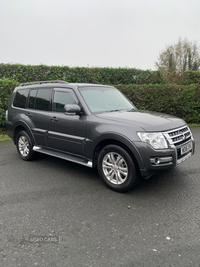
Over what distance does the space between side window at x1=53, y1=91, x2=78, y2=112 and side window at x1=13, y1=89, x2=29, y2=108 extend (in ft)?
3.83

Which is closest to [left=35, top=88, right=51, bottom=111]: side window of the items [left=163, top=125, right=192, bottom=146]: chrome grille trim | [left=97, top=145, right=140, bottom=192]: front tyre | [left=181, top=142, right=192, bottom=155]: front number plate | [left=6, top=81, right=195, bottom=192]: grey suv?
[left=6, top=81, right=195, bottom=192]: grey suv

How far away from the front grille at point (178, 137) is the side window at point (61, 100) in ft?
6.23

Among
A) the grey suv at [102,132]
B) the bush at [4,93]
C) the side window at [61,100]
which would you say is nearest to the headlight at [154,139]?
the grey suv at [102,132]

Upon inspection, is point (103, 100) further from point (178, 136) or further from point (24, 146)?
point (24, 146)

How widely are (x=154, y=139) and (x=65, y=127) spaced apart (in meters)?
1.84

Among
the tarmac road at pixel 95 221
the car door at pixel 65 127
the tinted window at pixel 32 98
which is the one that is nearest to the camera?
the tarmac road at pixel 95 221

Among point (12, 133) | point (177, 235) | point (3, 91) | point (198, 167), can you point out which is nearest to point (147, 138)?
point (177, 235)

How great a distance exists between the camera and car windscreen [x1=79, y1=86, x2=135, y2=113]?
14.7 ft

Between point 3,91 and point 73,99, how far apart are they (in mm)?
5598

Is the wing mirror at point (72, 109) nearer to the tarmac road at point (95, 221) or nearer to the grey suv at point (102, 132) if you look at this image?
the grey suv at point (102, 132)

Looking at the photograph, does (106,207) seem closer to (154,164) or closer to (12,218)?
(154,164)

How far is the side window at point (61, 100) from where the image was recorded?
14.9 feet

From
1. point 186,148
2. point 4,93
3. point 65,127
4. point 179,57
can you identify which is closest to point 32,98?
point 65,127

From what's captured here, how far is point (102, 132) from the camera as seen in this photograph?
391cm
